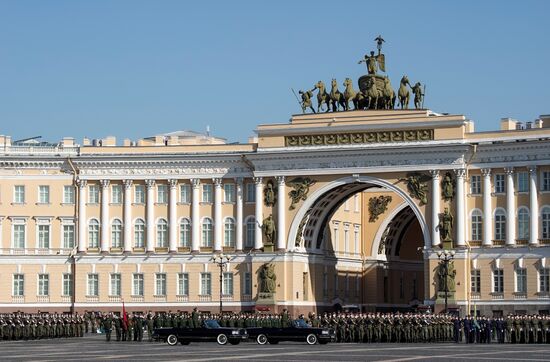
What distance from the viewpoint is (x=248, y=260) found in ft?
301

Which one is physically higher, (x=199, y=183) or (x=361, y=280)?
(x=199, y=183)

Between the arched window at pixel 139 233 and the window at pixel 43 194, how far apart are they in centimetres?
597

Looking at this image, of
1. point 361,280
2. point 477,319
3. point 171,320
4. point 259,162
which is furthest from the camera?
point 361,280

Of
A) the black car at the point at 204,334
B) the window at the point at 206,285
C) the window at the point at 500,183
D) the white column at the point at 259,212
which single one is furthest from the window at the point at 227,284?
the black car at the point at 204,334

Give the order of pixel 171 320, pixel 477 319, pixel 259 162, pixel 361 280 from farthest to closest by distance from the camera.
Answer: pixel 361 280, pixel 259 162, pixel 171 320, pixel 477 319

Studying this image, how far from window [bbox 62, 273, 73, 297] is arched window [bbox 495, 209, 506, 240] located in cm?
2763

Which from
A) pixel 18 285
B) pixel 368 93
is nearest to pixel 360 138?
pixel 368 93

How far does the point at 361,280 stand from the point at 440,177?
18077 mm

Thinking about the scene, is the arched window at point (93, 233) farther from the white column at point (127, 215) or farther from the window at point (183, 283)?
the window at point (183, 283)

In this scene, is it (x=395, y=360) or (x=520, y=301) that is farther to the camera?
(x=520, y=301)

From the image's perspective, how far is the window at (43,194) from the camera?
311 ft

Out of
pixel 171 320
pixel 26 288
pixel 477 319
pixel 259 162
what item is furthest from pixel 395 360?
pixel 26 288

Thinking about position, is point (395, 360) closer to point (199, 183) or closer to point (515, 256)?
point (515, 256)

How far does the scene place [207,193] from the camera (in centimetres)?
9331
